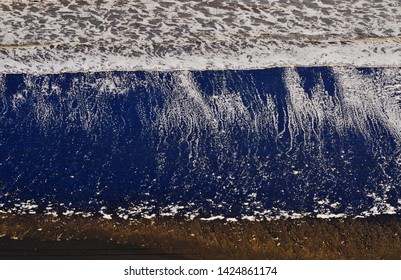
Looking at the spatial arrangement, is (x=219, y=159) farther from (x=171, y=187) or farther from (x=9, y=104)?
(x=9, y=104)

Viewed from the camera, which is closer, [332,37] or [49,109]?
[49,109]

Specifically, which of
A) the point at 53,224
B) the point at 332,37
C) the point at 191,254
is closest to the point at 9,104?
the point at 53,224

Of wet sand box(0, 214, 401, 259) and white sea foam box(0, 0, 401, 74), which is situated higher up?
white sea foam box(0, 0, 401, 74)

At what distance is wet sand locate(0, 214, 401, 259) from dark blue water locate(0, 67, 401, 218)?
7 cm

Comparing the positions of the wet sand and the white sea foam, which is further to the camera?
the white sea foam

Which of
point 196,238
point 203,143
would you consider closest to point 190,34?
point 203,143

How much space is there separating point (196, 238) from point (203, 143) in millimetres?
593

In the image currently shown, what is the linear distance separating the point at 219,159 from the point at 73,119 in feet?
2.98

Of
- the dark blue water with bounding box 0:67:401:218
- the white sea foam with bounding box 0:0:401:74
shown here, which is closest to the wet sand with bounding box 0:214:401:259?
the dark blue water with bounding box 0:67:401:218

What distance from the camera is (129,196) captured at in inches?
107

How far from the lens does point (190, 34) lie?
3.41 metres

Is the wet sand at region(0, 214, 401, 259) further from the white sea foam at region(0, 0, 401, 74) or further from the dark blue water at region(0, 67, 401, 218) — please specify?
the white sea foam at region(0, 0, 401, 74)

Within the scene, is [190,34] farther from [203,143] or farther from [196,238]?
[196,238]

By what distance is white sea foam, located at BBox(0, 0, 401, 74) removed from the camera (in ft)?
10.9
